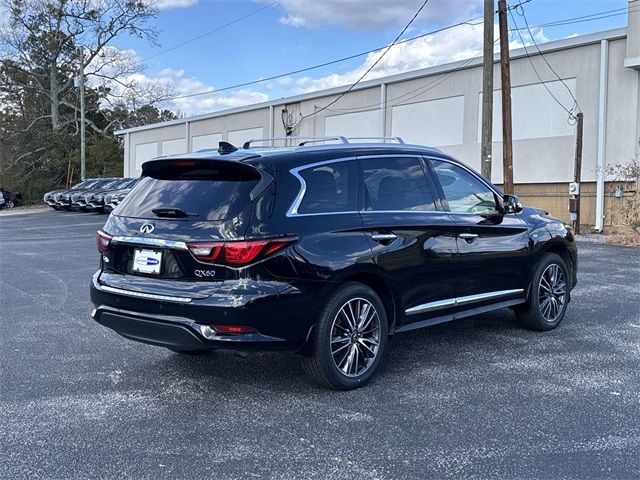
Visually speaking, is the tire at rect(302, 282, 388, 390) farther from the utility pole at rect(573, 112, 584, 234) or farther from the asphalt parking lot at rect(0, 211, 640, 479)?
the utility pole at rect(573, 112, 584, 234)

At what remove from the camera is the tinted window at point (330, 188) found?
464 centimetres

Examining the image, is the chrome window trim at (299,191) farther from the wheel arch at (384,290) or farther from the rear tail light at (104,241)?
the rear tail light at (104,241)

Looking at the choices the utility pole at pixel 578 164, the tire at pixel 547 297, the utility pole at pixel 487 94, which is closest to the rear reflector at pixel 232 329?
the tire at pixel 547 297

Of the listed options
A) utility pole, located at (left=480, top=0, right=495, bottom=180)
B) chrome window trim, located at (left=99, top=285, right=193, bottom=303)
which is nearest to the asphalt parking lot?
chrome window trim, located at (left=99, top=285, right=193, bottom=303)

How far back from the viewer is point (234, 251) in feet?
13.9

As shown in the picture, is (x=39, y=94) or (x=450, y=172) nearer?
(x=450, y=172)

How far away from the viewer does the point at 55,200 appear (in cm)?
3550

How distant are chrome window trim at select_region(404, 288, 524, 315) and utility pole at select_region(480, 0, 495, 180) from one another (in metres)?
11.1

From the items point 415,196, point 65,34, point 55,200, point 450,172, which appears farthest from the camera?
point 65,34

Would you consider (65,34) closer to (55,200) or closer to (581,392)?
(55,200)

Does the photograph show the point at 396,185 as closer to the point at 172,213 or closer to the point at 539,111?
the point at 172,213

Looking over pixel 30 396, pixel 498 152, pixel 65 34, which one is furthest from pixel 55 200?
pixel 30 396

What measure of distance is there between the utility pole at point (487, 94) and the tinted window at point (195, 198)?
1317cm

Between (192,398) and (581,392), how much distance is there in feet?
9.27
